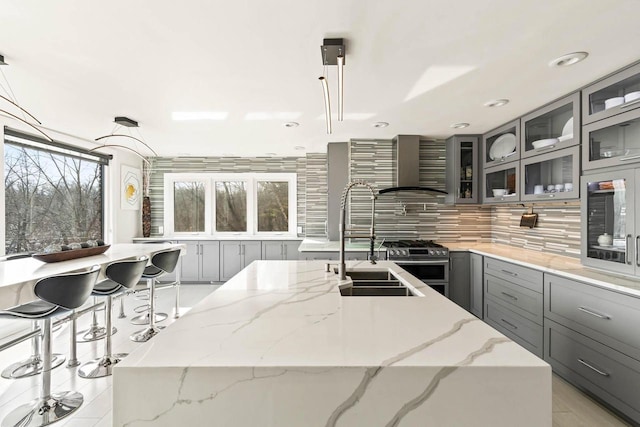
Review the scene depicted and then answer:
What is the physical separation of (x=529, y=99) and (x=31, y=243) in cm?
558

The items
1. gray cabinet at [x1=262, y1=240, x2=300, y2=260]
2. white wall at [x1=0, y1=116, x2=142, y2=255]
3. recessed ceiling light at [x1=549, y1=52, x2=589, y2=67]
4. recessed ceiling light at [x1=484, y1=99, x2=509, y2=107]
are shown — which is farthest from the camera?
gray cabinet at [x1=262, y1=240, x2=300, y2=260]

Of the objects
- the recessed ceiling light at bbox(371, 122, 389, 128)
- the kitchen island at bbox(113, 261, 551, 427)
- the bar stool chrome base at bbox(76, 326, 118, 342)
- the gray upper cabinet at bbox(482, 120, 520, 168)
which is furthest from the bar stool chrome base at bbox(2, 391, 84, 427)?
the gray upper cabinet at bbox(482, 120, 520, 168)

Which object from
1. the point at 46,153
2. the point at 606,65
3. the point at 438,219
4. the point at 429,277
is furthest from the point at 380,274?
the point at 46,153

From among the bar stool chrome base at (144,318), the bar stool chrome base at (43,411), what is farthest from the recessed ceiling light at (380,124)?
the bar stool chrome base at (43,411)

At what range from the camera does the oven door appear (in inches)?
141

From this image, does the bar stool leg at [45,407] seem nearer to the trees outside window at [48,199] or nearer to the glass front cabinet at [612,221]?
the trees outside window at [48,199]

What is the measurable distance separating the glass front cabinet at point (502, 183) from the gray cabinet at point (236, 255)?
3513mm

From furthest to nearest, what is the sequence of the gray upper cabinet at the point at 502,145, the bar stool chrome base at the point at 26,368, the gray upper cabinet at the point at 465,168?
1. the gray upper cabinet at the point at 465,168
2. the gray upper cabinet at the point at 502,145
3. the bar stool chrome base at the point at 26,368

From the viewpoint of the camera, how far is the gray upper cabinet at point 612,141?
1.96 meters

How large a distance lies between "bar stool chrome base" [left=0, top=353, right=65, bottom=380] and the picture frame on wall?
117 inches

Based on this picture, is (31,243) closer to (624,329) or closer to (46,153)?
(46,153)

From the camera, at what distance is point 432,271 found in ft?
11.8

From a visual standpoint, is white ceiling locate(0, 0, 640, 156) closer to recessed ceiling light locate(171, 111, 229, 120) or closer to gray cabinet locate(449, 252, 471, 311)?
recessed ceiling light locate(171, 111, 229, 120)

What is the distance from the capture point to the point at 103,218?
15.5ft
